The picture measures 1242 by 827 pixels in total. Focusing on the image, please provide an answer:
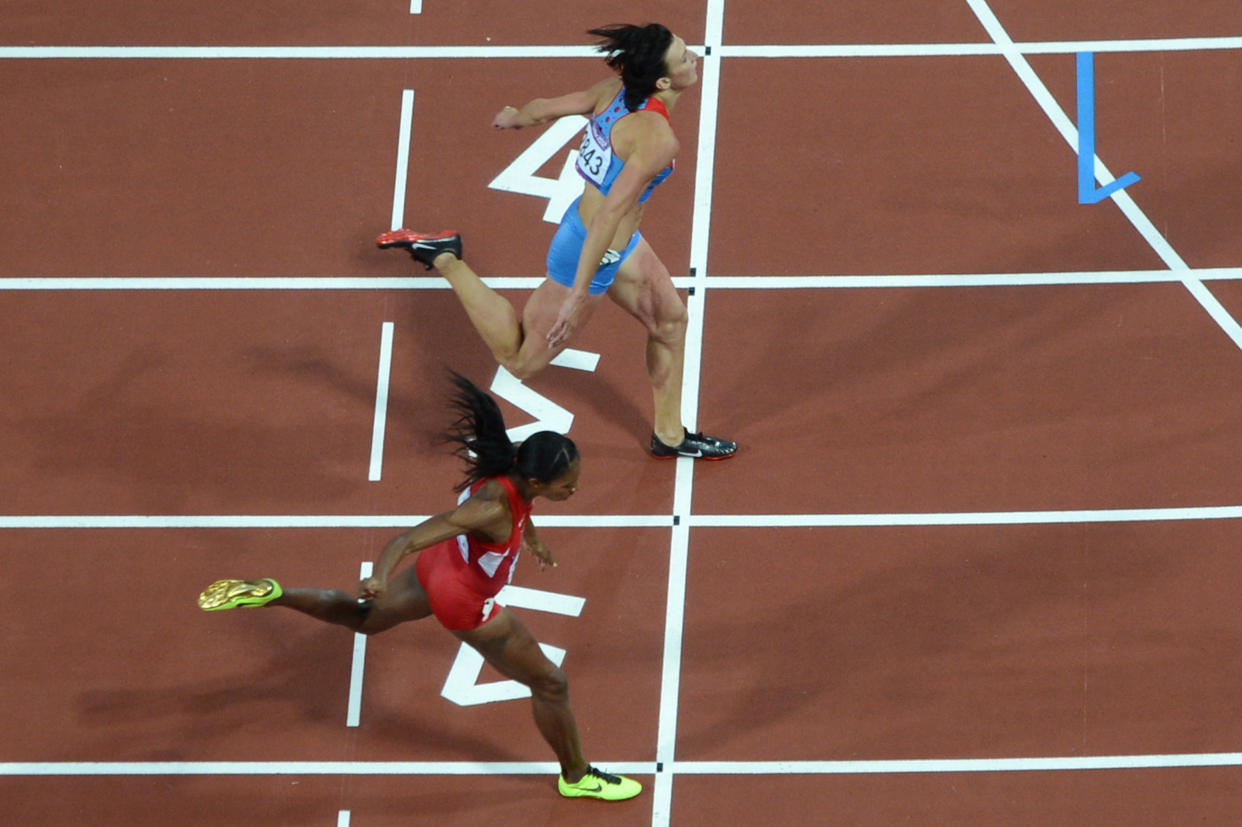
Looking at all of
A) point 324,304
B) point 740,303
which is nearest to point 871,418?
point 740,303

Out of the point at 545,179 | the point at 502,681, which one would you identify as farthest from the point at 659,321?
the point at 545,179

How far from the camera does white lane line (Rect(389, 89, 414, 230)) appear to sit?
8758 millimetres

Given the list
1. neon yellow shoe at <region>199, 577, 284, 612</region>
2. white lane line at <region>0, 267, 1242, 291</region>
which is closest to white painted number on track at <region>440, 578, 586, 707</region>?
neon yellow shoe at <region>199, 577, 284, 612</region>

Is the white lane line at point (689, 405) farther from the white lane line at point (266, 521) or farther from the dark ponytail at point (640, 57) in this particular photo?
the dark ponytail at point (640, 57)

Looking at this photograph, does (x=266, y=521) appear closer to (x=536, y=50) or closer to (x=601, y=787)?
(x=601, y=787)

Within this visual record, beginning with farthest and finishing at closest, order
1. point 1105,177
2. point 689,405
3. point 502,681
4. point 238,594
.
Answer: point 1105,177 → point 689,405 → point 502,681 → point 238,594

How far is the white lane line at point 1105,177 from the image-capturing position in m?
8.22

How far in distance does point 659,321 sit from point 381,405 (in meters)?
1.65

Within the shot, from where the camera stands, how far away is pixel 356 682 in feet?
23.7

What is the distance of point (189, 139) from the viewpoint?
359 inches

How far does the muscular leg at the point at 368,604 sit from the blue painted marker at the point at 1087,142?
4.50 metres

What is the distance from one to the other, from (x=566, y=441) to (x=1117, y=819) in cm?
299

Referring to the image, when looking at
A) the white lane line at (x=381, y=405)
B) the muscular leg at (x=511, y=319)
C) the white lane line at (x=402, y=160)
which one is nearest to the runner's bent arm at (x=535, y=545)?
the muscular leg at (x=511, y=319)

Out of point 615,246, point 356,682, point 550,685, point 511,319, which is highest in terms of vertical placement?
point 615,246
